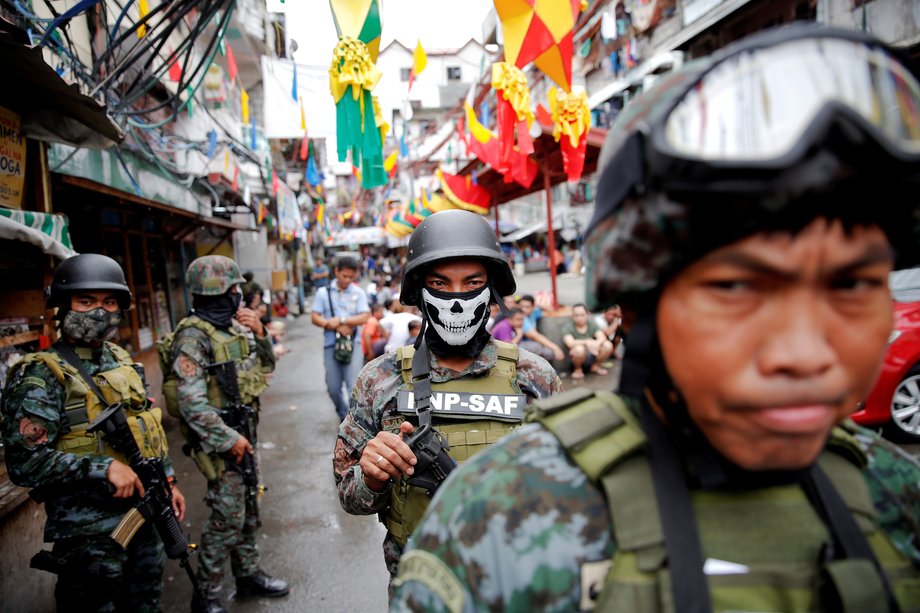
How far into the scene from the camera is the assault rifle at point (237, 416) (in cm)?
336

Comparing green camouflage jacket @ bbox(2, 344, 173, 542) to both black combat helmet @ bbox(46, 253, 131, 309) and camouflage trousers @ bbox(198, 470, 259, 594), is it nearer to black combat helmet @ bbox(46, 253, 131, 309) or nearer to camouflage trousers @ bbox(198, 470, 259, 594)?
black combat helmet @ bbox(46, 253, 131, 309)

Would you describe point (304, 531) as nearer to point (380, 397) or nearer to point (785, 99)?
point (380, 397)

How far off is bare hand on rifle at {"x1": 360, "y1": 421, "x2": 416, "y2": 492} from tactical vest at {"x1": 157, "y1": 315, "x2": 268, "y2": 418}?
2211 millimetres

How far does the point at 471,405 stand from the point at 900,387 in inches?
193

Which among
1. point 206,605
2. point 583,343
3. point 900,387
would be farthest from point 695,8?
A: point 206,605

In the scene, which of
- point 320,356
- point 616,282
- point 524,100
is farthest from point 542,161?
point 616,282

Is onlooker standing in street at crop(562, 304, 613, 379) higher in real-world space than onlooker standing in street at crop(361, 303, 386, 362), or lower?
lower

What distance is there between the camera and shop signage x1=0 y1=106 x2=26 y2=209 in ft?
10.6

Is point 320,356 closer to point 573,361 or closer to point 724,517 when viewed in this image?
point 573,361

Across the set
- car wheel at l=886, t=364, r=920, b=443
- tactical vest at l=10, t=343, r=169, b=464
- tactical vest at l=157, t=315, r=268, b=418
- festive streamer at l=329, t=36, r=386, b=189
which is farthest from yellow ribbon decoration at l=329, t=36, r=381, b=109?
car wheel at l=886, t=364, r=920, b=443

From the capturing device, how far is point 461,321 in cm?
202

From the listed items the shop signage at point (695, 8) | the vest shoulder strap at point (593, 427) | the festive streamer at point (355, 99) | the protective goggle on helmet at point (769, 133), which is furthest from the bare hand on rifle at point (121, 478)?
the shop signage at point (695, 8)

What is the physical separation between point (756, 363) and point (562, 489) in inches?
13.9

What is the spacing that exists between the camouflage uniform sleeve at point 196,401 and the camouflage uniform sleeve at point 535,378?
6.72 feet
